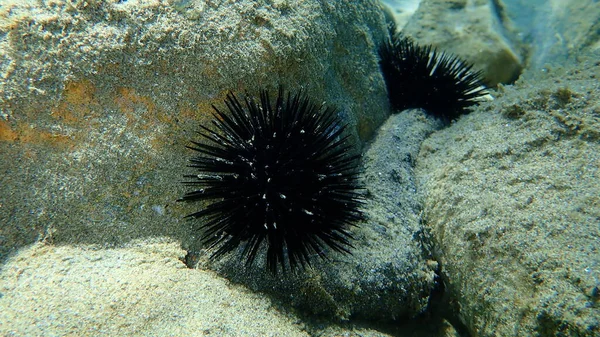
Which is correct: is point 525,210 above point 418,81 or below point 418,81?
below

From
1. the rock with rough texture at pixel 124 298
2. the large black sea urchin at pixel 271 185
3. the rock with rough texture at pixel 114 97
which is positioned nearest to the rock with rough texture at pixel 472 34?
the rock with rough texture at pixel 114 97

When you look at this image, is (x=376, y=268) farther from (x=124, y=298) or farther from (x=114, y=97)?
(x=114, y=97)

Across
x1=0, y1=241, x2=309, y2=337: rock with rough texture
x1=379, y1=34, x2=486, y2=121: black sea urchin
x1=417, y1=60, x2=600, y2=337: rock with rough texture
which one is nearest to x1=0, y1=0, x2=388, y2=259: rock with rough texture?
x1=0, y1=241, x2=309, y2=337: rock with rough texture

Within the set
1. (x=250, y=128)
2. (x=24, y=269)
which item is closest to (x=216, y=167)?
(x=250, y=128)

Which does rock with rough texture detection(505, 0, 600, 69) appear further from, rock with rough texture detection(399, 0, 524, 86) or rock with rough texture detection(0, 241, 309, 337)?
rock with rough texture detection(0, 241, 309, 337)

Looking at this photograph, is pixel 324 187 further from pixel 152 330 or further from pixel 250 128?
pixel 152 330

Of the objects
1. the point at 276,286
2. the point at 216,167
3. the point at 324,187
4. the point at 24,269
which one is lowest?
the point at 24,269

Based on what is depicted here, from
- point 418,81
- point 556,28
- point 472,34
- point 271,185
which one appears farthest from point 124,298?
point 556,28
